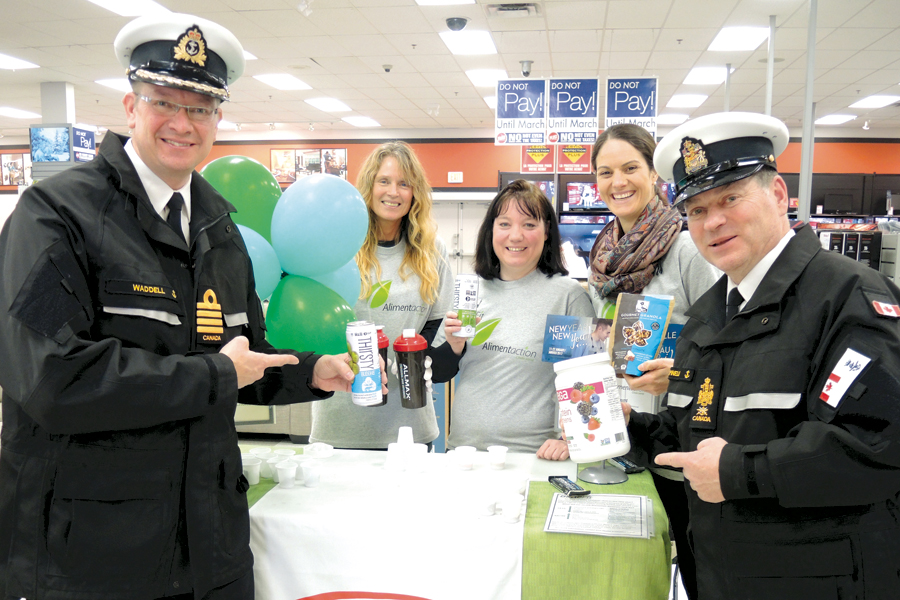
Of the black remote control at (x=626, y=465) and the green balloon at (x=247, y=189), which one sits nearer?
the black remote control at (x=626, y=465)

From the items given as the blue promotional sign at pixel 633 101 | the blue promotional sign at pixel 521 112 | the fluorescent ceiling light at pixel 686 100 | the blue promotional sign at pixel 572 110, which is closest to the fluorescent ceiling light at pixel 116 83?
the blue promotional sign at pixel 521 112

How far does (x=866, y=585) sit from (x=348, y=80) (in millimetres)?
10853

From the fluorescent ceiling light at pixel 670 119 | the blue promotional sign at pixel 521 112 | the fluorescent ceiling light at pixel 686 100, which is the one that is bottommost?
the blue promotional sign at pixel 521 112

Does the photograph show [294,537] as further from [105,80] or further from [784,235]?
[105,80]

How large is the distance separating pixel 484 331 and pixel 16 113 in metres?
15.9

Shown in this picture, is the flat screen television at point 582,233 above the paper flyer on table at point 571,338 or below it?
above

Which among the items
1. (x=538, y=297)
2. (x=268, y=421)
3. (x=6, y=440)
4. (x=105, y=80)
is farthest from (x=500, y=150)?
(x=6, y=440)

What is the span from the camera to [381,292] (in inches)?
96.2

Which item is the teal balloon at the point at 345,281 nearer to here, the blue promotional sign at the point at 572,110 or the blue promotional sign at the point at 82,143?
the blue promotional sign at the point at 572,110

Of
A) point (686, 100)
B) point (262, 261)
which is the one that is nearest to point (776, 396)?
point (262, 261)

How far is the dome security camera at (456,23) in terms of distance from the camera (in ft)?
25.0

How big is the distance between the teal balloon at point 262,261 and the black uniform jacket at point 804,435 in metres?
1.36

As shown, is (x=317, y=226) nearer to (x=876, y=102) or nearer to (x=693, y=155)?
(x=693, y=155)

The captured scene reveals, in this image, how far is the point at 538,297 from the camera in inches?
85.4
